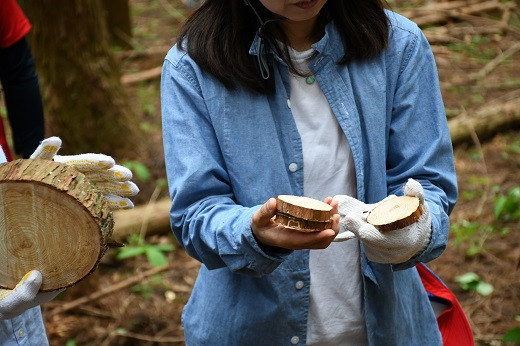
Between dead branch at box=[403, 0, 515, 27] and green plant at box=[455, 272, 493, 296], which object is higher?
green plant at box=[455, 272, 493, 296]

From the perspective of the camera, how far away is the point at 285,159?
6.11ft

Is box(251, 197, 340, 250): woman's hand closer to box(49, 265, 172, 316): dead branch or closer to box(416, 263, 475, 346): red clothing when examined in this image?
box(416, 263, 475, 346): red clothing

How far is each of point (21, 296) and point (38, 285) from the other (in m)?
0.06

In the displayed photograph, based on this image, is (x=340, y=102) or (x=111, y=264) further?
(x=111, y=264)

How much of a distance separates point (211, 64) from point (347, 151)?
410mm

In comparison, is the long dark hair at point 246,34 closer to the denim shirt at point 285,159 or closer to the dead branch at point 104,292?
the denim shirt at point 285,159

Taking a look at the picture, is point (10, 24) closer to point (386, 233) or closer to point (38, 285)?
point (38, 285)

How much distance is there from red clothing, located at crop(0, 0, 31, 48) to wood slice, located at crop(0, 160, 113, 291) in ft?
3.53

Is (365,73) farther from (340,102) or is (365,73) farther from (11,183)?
(11,183)

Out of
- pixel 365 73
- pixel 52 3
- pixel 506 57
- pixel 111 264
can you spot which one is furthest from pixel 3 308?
pixel 506 57

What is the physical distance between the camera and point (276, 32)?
75.7 inches

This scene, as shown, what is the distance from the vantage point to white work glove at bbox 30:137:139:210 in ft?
6.22

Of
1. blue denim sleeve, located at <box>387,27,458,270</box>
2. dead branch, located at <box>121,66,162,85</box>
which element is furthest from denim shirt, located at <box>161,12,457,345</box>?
dead branch, located at <box>121,66,162,85</box>

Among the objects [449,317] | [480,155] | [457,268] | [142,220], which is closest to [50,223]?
[449,317]
